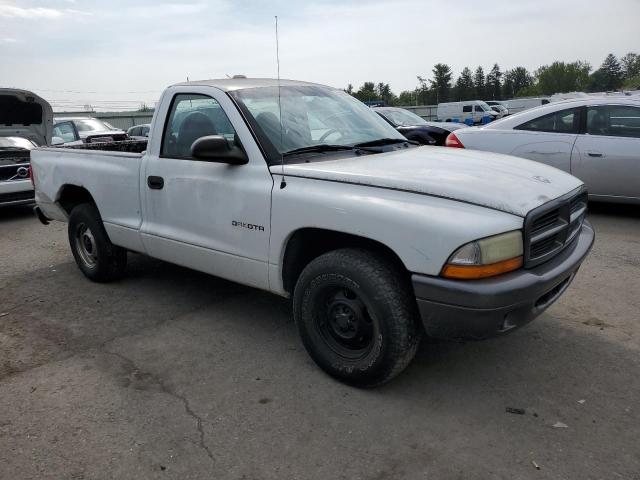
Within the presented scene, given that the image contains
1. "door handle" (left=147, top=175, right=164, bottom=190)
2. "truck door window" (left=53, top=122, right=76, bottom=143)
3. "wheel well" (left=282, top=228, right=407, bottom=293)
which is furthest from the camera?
"truck door window" (left=53, top=122, right=76, bottom=143)

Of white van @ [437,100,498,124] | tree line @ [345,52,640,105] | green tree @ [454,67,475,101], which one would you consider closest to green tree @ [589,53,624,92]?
tree line @ [345,52,640,105]

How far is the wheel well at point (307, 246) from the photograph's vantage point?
311cm

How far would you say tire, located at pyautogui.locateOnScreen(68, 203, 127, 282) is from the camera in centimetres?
493

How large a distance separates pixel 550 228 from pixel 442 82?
344 feet

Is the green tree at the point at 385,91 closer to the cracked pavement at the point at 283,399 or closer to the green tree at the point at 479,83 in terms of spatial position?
the green tree at the point at 479,83

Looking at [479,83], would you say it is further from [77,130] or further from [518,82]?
[77,130]

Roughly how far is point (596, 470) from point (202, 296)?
10.8 feet

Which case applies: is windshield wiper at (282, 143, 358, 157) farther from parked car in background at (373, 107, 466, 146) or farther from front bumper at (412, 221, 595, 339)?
parked car in background at (373, 107, 466, 146)

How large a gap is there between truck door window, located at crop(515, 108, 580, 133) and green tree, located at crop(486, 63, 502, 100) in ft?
347

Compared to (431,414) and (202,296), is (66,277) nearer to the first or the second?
(202,296)

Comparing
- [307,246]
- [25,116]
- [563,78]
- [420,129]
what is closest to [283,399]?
[307,246]

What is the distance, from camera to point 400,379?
3193 mm

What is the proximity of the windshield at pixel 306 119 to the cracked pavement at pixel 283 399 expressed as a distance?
139 cm

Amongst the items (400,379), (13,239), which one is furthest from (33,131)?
(400,379)
